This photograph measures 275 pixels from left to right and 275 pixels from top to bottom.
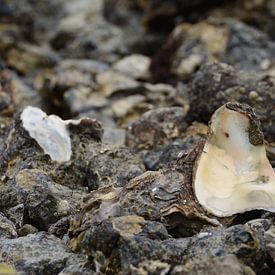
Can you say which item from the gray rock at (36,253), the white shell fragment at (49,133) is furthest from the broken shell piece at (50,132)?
the gray rock at (36,253)

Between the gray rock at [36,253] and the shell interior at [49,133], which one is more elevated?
the gray rock at [36,253]

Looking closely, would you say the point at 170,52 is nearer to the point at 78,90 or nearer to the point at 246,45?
the point at 246,45

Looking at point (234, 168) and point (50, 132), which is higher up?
point (234, 168)

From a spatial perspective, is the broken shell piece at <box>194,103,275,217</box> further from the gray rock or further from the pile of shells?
the gray rock

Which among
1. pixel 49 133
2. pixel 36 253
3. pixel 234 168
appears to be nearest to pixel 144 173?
pixel 234 168

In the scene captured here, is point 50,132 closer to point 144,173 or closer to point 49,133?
point 49,133

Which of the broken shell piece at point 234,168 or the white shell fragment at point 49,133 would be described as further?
the white shell fragment at point 49,133

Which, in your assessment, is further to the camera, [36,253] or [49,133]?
[49,133]

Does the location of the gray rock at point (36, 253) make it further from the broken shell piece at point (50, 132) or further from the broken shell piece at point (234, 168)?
the broken shell piece at point (50, 132)

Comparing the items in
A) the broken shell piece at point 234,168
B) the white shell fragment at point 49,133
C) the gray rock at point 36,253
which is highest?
the broken shell piece at point 234,168
